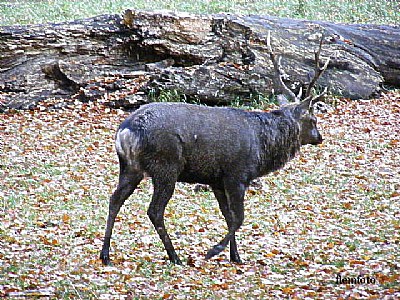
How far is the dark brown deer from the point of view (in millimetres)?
6734

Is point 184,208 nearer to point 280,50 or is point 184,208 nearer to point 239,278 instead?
point 239,278

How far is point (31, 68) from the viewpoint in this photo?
1616 cm

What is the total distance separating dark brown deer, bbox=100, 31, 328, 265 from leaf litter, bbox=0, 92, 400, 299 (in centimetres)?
57

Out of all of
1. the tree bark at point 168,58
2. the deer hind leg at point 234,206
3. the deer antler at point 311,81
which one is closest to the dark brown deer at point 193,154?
the deer hind leg at point 234,206

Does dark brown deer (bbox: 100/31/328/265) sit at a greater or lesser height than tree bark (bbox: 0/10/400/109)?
greater

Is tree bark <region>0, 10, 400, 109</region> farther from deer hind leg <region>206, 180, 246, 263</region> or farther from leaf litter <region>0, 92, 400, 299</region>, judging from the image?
deer hind leg <region>206, 180, 246, 263</region>

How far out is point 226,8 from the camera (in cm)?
2539

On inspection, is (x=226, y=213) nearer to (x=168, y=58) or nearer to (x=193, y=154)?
(x=193, y=154)

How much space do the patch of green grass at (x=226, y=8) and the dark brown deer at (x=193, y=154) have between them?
683 inches

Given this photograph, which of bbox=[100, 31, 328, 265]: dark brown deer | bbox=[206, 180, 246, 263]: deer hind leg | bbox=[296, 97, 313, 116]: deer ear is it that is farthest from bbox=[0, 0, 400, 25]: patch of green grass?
bbox=[206, 180, 246, 263]: deer hind leg

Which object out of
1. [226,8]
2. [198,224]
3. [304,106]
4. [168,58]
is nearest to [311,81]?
[304,106]

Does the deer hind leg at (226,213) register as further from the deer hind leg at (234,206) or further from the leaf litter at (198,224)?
the leaf litter at (198,224)

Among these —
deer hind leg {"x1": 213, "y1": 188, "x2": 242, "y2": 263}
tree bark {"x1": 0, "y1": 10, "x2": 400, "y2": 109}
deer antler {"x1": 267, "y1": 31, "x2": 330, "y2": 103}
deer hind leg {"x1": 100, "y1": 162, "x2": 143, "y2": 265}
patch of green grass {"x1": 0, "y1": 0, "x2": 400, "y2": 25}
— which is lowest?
patch of green grass {"x1": 0, "y1": 0, "x2": 400, "y2": 25}

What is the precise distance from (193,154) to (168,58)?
9638 millimetres
